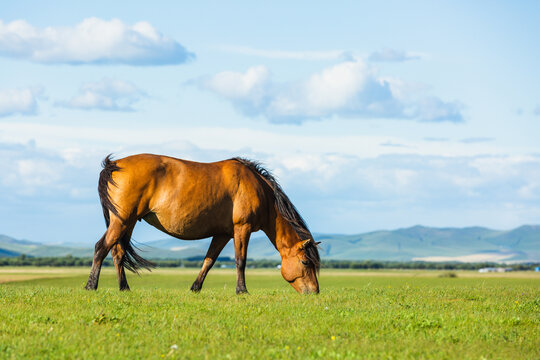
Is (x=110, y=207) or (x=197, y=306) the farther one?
(x=110, y=207)

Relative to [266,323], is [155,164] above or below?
above

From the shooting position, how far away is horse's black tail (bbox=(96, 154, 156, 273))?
16022 mm

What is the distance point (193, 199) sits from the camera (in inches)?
645

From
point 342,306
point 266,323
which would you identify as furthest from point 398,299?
point 266,323

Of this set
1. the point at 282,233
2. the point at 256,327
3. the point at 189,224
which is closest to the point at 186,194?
the point at 189,224

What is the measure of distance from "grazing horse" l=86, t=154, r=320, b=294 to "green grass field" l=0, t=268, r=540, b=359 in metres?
1.82

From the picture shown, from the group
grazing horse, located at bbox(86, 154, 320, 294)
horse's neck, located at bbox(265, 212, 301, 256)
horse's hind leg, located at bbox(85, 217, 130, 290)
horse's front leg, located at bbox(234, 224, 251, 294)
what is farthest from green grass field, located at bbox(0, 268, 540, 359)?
horse's neck, located at bbox(265, 212, 301, 256)

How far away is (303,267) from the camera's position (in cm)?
1730

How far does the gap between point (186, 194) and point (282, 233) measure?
294 cm

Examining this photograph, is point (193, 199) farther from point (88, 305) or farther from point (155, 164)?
point (88, 305)

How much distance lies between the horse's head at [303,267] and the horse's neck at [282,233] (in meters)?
0.19

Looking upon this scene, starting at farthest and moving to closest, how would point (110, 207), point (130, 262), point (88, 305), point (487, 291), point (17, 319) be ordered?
point (487, 291) < point (130, 262) < point (110, 207) < point (88, 305) < point (17, 319)

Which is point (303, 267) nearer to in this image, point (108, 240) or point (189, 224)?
point (189, 224)

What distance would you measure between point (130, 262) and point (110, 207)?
186 centimetres
